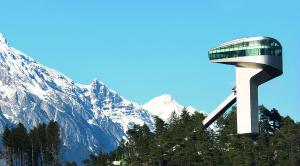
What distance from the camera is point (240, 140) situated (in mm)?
189875

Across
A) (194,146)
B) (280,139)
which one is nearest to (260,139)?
(280,139)

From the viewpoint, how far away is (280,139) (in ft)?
641

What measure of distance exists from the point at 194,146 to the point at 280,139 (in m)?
23.5

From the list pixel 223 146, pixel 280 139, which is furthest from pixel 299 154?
pixel 223 146

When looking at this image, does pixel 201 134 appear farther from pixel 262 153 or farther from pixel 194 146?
pixel 262 153

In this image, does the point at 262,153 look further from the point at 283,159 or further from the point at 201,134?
the point at 201,134

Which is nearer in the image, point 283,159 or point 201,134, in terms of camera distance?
point 283,159

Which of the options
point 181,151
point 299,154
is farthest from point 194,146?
point 299,154

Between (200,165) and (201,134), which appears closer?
(200,165)

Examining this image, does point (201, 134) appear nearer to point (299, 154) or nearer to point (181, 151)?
point (181, 151)

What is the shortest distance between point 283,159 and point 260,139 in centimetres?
1446

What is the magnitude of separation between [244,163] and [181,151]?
25.0m

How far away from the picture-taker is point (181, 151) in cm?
19688

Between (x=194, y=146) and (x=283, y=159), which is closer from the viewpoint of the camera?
(x=283, y=159)
